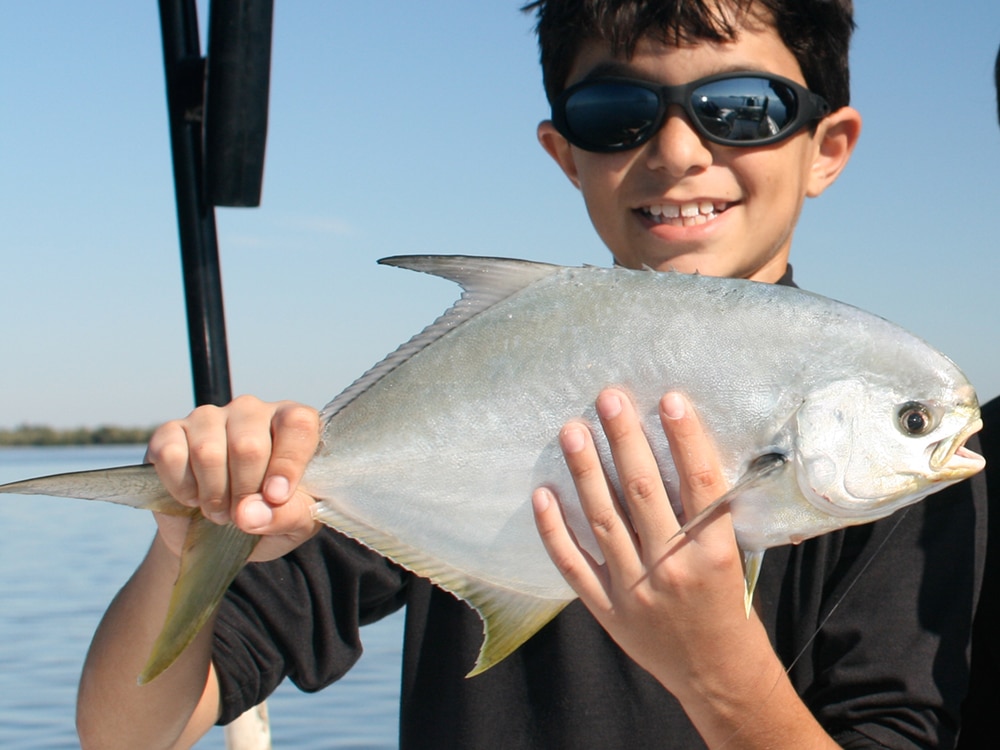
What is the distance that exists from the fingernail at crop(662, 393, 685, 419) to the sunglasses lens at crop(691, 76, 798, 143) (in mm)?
892

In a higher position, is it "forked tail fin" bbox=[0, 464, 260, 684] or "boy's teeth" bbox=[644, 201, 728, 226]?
"boy's teeth" bbox=[644, 201, 728, 226]

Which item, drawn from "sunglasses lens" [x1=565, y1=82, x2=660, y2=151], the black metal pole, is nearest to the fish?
"sunglasses lens" [x1=565, y1=82, x2=660, y2=151]

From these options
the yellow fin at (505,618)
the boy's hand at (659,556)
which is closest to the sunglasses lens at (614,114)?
the boy's hand at (659,556)

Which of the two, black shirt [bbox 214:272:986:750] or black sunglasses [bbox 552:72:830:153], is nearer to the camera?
black shirt [bbox 214:272:986:750]

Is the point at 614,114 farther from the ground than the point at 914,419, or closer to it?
farther from the ground

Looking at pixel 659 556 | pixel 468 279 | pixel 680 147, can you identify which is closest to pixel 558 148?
pixel 680 147

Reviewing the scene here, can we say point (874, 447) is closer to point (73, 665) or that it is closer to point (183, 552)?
point (183, 552)

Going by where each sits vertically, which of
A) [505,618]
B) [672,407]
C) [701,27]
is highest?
[701,27]

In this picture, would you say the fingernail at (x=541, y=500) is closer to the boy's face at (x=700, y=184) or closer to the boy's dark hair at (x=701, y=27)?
the boy's face at (x=700, y=184)

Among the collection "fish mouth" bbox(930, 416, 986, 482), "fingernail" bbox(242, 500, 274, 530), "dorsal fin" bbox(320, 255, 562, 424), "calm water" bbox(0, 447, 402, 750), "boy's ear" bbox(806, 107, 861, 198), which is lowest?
"calm water" bbox(0, 447, 402, 750)

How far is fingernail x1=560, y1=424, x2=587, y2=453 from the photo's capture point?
176 cm

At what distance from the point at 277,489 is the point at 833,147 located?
1.73 metres

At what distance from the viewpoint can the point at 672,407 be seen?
1.72m

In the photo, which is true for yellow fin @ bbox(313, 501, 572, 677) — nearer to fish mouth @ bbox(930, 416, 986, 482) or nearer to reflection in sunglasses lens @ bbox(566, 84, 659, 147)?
fish mouth @ bbox(930, 416, 986, 482)
